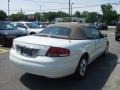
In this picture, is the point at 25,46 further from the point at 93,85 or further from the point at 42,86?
the point at 93,85

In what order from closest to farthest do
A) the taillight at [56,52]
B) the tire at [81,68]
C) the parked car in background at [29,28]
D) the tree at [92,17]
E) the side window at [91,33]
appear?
the taillight at [56,52] → the tire at [81,68] → the side window at [91,33] → the parked car in background at [29,28] → the tree at [92,17]

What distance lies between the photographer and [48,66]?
5422mm

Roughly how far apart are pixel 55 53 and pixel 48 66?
1.19ft

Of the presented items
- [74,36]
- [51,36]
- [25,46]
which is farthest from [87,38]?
[25,46]

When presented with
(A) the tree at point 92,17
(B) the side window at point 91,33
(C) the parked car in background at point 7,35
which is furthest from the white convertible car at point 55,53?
(A) the tree at point 92,17

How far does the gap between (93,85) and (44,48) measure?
64.2 inches

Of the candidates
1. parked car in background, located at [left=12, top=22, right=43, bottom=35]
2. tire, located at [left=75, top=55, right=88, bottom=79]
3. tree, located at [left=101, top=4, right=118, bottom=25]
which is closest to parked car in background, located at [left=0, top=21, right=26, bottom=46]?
parked car in background, located at [left=12, top=22, right=43, bottom=35]

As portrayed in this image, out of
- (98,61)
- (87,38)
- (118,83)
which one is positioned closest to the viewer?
(118,83)

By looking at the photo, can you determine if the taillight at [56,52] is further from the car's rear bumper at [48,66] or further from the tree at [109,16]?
the tree at [109,16]

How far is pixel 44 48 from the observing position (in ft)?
18.4

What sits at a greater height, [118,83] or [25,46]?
[25,46]

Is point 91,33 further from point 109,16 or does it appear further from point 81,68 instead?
point 109,16

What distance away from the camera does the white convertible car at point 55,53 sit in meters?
5.49

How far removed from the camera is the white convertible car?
A: 5.49 metres
